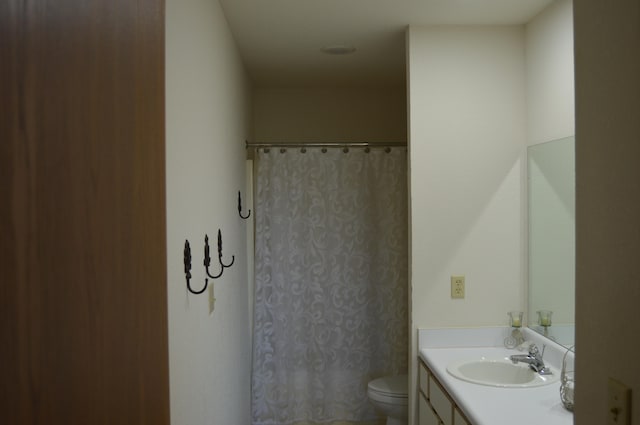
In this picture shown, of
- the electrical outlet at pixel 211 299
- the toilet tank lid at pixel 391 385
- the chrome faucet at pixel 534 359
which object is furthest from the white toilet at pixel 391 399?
the electrical outlet at pixel 211 299

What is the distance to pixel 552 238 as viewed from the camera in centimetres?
252

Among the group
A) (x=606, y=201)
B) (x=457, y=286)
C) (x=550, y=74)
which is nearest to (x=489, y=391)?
(x=457, y=286)

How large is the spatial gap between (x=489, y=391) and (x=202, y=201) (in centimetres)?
134

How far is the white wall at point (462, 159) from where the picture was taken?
2.74 m

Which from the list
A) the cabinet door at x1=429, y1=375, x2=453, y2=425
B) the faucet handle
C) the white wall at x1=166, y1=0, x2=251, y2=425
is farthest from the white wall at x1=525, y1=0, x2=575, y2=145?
the white wall at x1=166, y1=0, x2=251, y2=425

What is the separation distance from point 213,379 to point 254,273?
4.70 feet

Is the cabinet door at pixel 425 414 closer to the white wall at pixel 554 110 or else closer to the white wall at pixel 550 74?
the white wall at pixel 554 110

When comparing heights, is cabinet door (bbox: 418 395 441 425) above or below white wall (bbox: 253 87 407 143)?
below

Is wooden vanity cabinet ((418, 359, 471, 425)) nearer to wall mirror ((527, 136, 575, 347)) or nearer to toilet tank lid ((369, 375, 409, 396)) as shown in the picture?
toilet tank lid ((369, 375, 409, 396))

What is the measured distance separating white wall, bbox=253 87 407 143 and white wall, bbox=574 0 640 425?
10.6 feet

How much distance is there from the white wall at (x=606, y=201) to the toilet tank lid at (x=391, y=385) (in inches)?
90.8

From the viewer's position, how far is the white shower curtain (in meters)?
3.53

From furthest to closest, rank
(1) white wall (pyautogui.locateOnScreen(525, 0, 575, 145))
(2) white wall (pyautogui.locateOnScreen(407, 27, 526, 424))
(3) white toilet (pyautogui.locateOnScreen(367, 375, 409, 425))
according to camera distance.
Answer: (3) white toilet (pyautogui.locateOnScreen(367, 375, 409, 425)) → (2) white wall (pyautogui.locateOnScreen(407, 27, 526, 424)) → (1) white wall (pyautogui.locateOnScreen(525, 0, 575, 145))

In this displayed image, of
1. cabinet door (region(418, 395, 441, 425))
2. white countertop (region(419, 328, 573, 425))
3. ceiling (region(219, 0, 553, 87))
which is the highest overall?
ceiling (region(219, 0, 553, 87))
